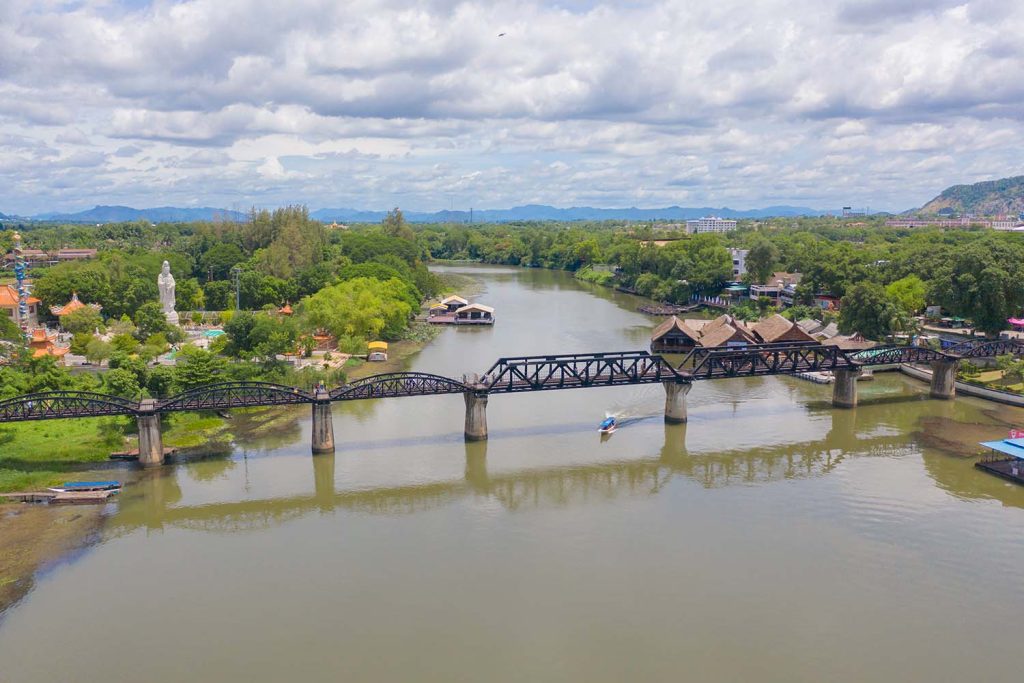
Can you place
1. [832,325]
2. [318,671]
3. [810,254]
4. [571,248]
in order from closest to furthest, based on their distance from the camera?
[318,671]
[832,325]
[810,254]
[571,248]

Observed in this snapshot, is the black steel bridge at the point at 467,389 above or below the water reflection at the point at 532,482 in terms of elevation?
above

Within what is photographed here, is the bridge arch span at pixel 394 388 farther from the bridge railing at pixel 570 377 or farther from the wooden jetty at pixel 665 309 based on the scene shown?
→ the wooden jetty at pixel 665 309

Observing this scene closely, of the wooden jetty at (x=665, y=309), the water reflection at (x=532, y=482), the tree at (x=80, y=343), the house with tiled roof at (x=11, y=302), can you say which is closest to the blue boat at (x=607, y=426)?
the water reflection at (x=532, y=482)

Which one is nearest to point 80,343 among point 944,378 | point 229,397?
point 229,397

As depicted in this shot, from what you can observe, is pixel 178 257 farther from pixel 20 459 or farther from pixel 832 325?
pixel 832 325

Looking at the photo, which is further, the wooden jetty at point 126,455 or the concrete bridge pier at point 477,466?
the wooden jetty at point 126,455

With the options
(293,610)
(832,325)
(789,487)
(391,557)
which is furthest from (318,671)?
(832,325)
